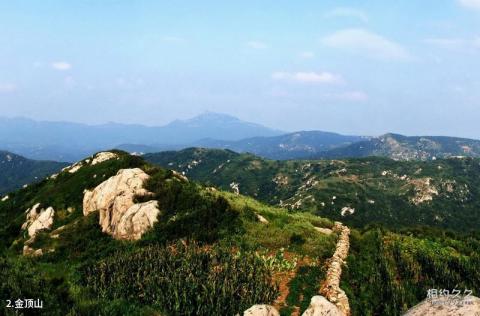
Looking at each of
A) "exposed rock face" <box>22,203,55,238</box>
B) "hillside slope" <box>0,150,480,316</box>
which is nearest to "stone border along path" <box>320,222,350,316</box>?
"hillside slope" <box>0,150,480,316</box>

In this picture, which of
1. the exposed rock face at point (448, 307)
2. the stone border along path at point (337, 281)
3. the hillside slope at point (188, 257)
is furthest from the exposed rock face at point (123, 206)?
the exposed rock face at point (448, 307)

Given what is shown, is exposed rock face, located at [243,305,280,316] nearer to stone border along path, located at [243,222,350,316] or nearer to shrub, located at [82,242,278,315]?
stone border along path, located at [243,222,350,316]

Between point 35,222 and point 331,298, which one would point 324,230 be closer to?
point 331,298

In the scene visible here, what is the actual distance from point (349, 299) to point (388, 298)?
2857 millimetres

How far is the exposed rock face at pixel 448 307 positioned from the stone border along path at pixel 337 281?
4.67 meters

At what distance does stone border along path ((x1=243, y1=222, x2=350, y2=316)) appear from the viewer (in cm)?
2247

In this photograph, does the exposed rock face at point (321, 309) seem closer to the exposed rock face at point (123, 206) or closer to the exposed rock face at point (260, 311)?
the exposed rock face at point (260, 311)

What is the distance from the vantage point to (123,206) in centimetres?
4566

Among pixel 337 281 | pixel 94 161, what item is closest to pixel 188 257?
pixel 337 281

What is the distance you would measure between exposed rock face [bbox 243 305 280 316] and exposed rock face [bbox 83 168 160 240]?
21146 mm

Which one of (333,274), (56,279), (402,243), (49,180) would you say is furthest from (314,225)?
(49,180)

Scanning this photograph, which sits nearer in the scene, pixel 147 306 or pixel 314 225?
pixel 147 306

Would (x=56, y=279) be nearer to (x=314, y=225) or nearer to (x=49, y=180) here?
(x=314, y=225)

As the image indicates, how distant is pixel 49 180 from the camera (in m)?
73.6
